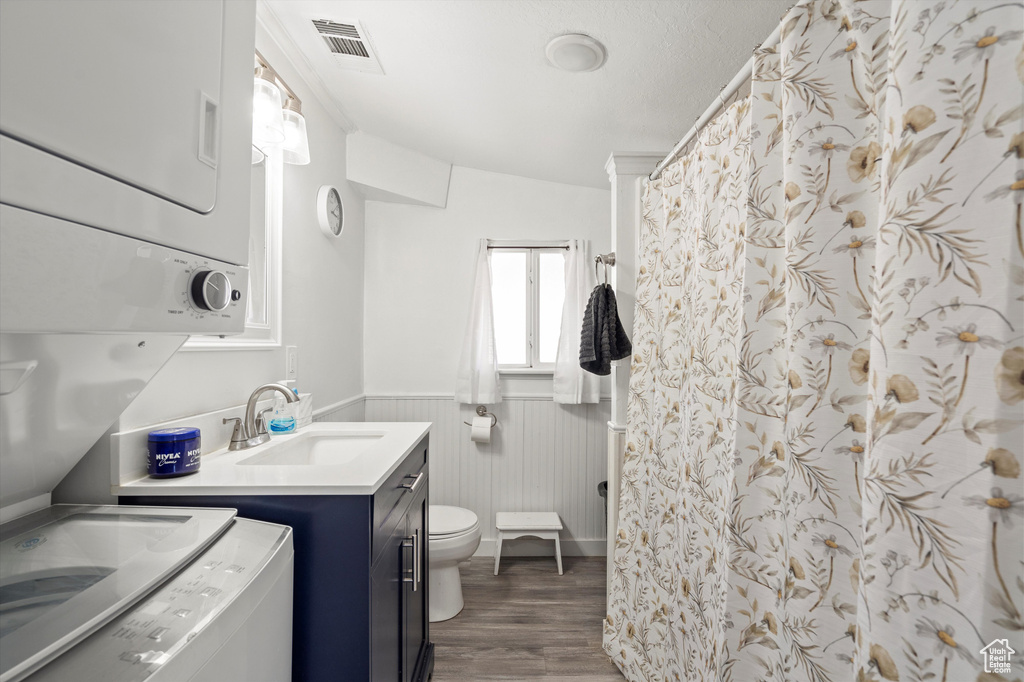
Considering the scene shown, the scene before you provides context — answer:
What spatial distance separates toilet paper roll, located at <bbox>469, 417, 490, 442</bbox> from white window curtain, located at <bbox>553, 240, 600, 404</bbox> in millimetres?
441

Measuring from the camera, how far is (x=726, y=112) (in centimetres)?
124

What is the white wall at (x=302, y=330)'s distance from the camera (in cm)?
114

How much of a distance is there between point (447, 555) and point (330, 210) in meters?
1.67

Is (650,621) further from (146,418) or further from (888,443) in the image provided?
(146,418)

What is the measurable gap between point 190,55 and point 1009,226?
0.99 meters

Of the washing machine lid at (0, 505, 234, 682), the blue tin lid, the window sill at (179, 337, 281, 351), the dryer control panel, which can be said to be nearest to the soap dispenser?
the window sill at (179, 337, 281, 351)

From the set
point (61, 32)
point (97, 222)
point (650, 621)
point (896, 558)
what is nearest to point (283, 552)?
point (97, 222)

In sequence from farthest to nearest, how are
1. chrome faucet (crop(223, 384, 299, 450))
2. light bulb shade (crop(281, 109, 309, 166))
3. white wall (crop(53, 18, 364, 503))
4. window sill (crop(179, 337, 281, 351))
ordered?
1. light bulb shade (crop(281, 109, 309, 166))
2. chrome faucet (crop(223, 384, 299, 450))
3. window sill (crop(179, 337, 281, 351))
4. white wall (crop(53, 18, 364, 503))

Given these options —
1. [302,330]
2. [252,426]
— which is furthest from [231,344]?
[302,330]

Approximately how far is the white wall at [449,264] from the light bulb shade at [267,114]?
140 cm

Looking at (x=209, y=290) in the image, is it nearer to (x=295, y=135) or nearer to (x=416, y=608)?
(x=295, y=135)

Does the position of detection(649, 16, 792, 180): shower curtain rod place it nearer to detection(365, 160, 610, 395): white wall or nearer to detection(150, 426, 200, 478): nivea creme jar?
detection(365, 160, 610, 395): white wall

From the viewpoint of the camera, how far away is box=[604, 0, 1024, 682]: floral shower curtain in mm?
548

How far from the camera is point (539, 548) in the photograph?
2.86 metres
